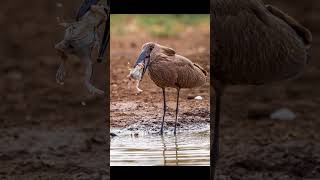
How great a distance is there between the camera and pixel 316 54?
8.06 meters

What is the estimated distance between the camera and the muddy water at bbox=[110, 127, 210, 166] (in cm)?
505

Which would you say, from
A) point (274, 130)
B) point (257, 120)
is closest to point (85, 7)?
point (274, 130)

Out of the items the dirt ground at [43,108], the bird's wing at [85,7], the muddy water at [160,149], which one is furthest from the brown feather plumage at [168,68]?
the dirt ground at [43,108]

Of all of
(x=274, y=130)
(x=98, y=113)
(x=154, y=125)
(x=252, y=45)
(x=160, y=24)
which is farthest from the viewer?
(x=160, y=24)

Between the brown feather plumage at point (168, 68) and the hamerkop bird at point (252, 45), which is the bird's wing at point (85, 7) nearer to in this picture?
the brown feather plumage at point (168, 68)

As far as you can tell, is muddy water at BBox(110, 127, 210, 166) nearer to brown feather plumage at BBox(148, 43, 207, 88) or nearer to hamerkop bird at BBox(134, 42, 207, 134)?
hamerkop bird at BBox(134, 42, 207, 134)

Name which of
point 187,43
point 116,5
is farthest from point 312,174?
point 187,43

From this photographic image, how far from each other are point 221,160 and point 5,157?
4.92 feet

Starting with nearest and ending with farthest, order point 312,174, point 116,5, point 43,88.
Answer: point 116,5, point 312,174, point 43,88

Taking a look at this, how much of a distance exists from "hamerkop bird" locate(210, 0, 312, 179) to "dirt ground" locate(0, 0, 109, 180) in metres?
1.13

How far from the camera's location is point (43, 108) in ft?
23.5

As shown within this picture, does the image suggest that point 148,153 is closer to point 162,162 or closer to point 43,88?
point 162,162

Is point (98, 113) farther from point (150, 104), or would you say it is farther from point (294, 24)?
point (294, 24)

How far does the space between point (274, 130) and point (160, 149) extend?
1601mm
